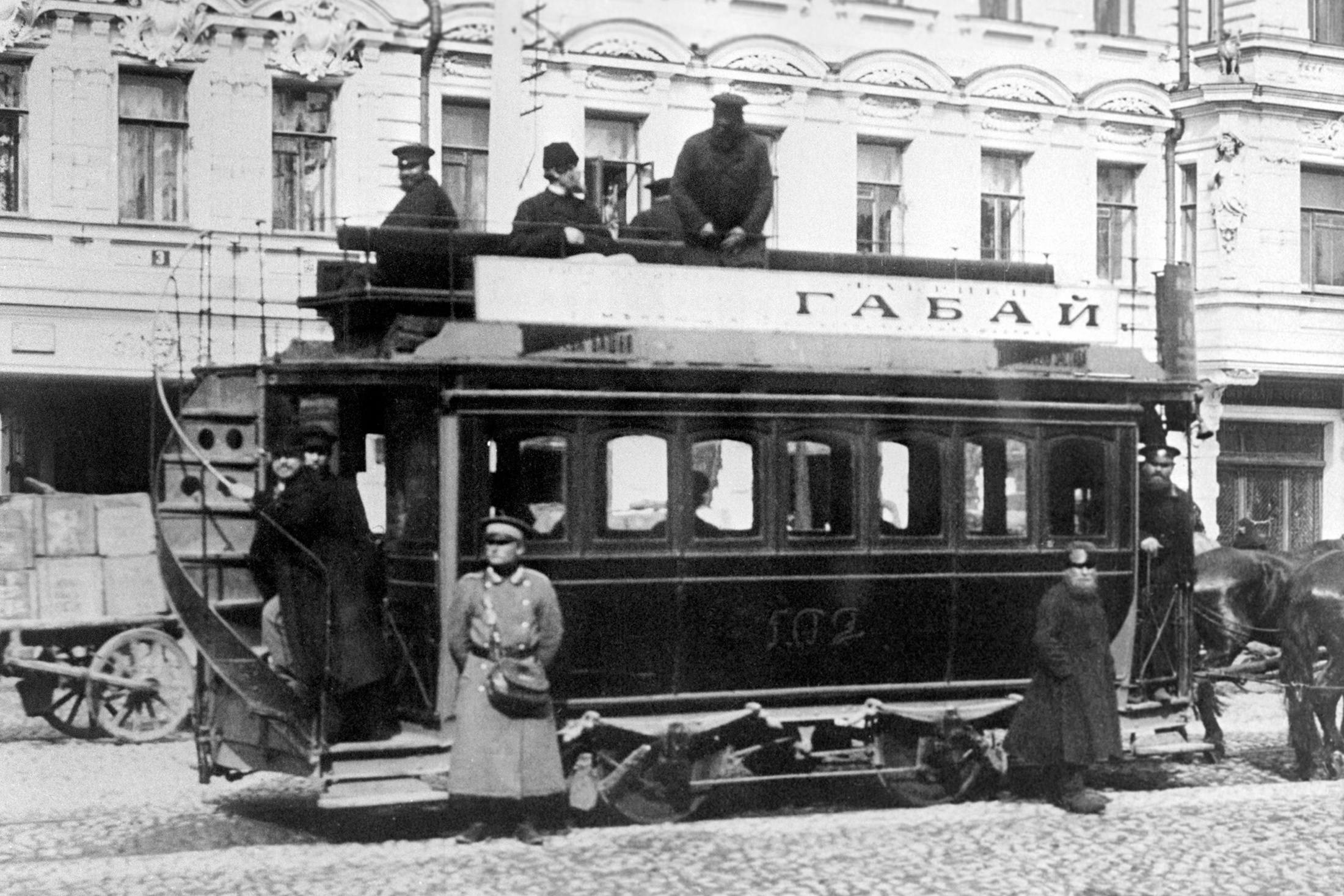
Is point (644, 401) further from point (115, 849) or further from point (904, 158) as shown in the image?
point (904, 158)

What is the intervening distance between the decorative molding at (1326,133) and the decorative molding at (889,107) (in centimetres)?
544

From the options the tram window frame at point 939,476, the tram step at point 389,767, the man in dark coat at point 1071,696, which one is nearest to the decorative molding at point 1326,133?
the tram window frame at point 939,476

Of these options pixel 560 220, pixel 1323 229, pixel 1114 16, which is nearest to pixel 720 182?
pixel 560 220

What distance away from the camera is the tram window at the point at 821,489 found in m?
10.1

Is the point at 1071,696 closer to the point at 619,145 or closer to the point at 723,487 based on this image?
the point at 723,487

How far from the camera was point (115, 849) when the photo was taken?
8680 millimetres

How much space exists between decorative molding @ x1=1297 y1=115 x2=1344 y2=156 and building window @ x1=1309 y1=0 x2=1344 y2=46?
0.79 meters

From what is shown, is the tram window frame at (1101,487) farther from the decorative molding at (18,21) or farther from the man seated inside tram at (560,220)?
the decorative molding at (18,21)

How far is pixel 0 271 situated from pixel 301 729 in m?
4.73

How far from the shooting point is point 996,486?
1066 cm

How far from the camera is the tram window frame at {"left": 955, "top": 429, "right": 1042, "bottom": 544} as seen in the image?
1049 centimetres

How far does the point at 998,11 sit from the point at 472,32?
431cm

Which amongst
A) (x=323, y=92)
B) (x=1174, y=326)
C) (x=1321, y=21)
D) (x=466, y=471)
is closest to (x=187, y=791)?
(x=466, y=471)

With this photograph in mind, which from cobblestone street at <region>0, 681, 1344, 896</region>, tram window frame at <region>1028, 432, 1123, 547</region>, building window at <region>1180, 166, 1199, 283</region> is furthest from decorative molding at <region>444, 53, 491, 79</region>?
building window at <region>1180, 166, 1199, 283</region>
